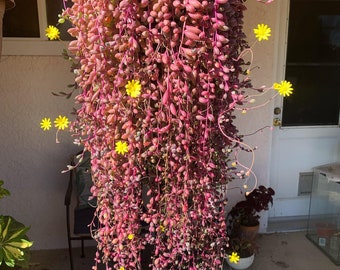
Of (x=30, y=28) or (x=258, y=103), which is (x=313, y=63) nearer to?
(x=258, y=103)

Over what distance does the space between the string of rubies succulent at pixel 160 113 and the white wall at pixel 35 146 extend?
143cm

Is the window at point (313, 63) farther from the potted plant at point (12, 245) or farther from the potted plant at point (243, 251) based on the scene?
the potted plant at point (12, 245)

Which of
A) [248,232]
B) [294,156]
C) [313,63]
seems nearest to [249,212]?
[248,232]

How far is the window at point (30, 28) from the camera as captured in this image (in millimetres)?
2568

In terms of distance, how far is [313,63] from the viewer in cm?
309

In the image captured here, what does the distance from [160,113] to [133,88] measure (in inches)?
5.0

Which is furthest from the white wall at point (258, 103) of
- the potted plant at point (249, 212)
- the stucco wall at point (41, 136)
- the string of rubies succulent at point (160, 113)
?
the string of rubies succulent at point (160, 113)

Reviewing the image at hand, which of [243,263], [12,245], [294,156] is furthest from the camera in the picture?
[294,156]

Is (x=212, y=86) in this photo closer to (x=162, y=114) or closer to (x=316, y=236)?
(x=162, y=114)

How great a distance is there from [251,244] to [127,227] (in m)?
1.55

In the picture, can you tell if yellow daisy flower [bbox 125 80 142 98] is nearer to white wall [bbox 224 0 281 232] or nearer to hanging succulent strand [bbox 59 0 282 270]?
hanging succulent strand [bbox 59 0 282 270]

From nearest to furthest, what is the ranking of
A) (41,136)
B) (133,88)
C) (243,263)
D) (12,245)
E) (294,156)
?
(133,88)
(12,245)
(243,263)
(41,136)
(294,156)

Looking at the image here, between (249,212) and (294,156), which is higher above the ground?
(294,156)

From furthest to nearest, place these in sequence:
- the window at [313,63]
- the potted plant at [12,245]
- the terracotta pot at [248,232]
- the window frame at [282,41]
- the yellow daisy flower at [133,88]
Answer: the window at [313,63], the window frame at [282,41], the terracotta pot at [248,232], the potted plant at [12,245], the yellow daisy flower at [133,88]
